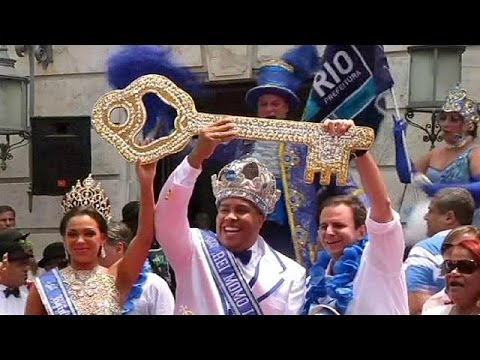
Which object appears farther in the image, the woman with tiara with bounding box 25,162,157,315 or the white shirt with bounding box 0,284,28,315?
the white shirt with bounding box 0,284,28,315

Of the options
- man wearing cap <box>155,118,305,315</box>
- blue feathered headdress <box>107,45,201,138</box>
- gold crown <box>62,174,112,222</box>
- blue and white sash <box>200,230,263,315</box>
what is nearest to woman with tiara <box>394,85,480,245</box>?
man wearing cap <box>155,118,305,315</box>

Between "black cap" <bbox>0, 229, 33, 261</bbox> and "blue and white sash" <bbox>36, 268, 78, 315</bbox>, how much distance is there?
0.10m

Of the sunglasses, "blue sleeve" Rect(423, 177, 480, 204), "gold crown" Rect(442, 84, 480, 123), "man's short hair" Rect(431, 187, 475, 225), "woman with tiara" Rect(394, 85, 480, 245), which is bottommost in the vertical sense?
the sunglasses

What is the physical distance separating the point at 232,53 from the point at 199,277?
0.75 m

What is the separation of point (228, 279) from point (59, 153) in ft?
2.31

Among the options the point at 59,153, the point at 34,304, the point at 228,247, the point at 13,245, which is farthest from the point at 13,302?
the point at 228,247

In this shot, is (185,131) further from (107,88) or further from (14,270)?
(14,270)

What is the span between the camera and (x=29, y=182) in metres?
3.84

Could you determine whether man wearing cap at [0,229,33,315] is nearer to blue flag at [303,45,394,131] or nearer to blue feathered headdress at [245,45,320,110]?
blue feathered headdress at [245,45,320,110]

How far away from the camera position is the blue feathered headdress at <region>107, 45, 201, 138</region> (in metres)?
3.77

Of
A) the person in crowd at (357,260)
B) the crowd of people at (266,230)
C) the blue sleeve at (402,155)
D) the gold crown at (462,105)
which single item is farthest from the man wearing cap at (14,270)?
the gold crown at (462,105)

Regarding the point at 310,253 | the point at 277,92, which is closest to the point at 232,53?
the point at 277,92

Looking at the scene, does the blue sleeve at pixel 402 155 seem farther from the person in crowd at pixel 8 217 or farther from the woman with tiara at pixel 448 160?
the person in crowd at pixel 8 217

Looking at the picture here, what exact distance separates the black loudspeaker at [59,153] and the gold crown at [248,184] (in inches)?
17.5
